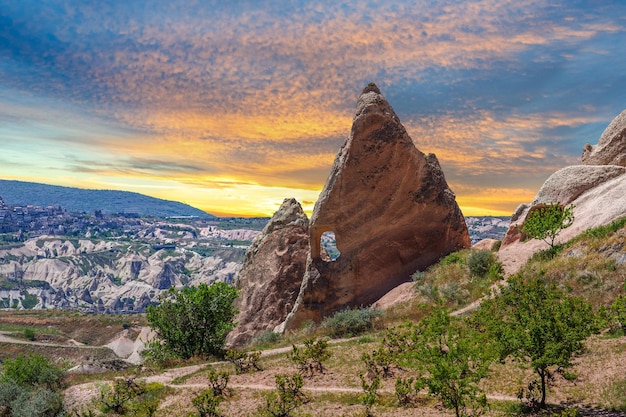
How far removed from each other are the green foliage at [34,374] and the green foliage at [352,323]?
A: 13969 mm

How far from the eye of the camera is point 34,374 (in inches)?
804

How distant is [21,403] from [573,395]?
759 inches

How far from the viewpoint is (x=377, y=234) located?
3497 centimetres

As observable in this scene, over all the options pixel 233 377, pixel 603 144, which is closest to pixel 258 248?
pixel 233 377

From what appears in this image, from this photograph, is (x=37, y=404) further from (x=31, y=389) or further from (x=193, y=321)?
(x=193, y=321)

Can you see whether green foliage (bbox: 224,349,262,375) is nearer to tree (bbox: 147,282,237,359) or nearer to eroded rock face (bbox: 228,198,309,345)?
tree (bbox: 147,282,237,359)

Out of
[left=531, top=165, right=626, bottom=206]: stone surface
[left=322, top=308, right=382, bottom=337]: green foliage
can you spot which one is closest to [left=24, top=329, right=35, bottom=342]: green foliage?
[left=322, top=308, right=382, bottom=337]: green foliage

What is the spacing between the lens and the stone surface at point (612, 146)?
117 ft

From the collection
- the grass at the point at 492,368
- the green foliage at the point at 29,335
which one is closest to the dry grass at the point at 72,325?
the green foliage at the point at 29,335

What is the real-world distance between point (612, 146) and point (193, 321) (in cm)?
3358

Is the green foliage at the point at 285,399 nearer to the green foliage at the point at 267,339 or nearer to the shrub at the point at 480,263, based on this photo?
the green foliage at the point at 267,339

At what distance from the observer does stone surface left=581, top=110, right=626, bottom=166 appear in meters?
35.8

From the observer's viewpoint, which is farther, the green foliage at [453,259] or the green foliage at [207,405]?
the green foliage at [453,259]

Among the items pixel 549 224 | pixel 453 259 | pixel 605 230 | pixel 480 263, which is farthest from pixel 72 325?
pixel 605 230
